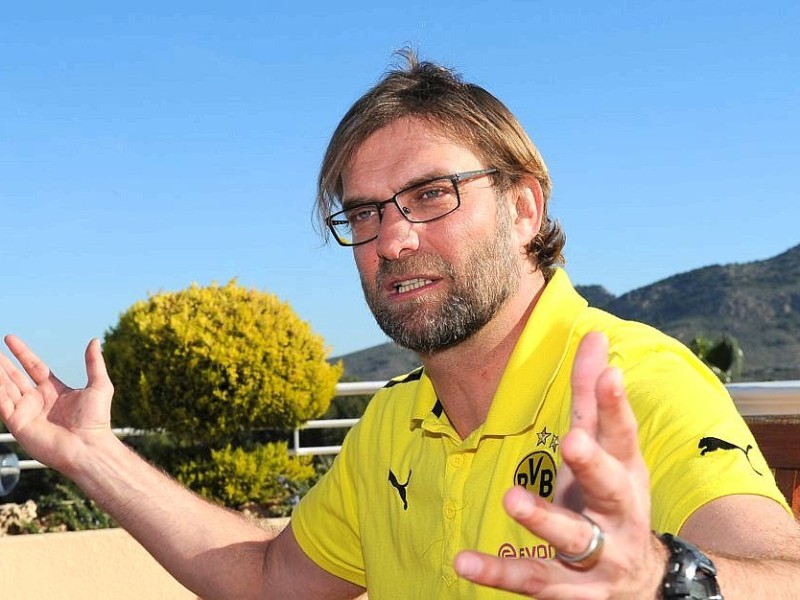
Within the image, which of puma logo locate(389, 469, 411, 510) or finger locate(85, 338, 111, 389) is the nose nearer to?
puma logo locate(389, 469, 411, 510)

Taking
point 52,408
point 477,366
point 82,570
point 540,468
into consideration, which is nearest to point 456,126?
point 477,366

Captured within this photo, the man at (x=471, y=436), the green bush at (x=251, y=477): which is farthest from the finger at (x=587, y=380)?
the green bush at (x=251, y=477)

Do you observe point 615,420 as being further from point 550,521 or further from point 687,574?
point 687,574

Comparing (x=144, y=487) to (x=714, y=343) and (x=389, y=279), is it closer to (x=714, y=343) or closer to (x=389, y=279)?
(x=389, y=279)

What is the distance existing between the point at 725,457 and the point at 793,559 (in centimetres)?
19

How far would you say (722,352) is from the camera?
49.9 feet

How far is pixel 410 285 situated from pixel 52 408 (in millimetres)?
999

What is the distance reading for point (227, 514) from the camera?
8.27ft

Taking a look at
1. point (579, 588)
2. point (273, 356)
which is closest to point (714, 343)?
point (273, 356)

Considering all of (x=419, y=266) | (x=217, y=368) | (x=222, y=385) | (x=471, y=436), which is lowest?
(x=222, y=385)

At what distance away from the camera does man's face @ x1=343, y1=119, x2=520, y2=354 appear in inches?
80.4

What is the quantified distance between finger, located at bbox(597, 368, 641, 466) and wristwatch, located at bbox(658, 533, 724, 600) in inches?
7.6

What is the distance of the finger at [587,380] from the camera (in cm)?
105

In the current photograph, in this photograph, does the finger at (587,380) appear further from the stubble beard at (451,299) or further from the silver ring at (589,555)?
the stubble beard at (451,299)
